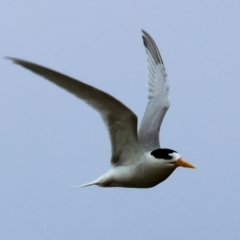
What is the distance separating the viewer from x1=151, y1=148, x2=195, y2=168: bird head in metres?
9.10

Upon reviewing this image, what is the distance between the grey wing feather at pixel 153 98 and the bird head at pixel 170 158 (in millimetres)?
763

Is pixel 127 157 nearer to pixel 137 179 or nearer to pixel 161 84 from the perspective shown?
pixel 137 179

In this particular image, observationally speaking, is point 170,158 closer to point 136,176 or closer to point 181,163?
point 181,163

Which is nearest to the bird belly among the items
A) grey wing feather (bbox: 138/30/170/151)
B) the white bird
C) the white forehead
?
the white bird

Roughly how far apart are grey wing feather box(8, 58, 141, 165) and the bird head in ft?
1.01

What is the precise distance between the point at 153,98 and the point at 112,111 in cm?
227

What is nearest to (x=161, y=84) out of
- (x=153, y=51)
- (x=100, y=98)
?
(x=153, y=51)

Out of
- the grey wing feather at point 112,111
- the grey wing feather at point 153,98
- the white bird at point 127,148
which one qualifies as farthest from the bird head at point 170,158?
the grey wing feather at point 153,98

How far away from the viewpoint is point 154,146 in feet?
32.9

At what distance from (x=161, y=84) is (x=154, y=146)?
4.64 feet

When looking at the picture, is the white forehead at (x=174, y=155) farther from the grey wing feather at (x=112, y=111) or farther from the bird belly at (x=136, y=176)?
the grey wing feather at (x=112, y=111)

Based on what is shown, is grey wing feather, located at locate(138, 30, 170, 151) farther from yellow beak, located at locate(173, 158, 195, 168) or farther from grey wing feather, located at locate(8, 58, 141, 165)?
yellow beak, located at locate(173, 158, 195, 168)

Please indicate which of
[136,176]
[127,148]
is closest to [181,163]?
[136,176]

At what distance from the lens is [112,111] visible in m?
8.75
